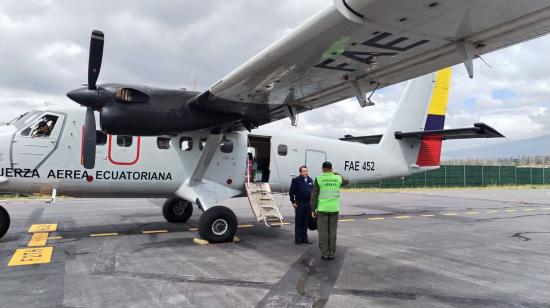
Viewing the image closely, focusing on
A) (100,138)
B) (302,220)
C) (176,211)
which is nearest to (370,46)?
(302,220)

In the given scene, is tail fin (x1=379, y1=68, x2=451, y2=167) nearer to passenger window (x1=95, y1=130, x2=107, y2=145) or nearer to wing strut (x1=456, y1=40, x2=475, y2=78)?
wing strut (x1=456, y1=40, x2=475, y2=78)

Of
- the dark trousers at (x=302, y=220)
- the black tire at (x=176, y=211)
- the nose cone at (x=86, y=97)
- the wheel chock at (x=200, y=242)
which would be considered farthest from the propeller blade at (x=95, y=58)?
the dark trousers at (x=302, y=220)

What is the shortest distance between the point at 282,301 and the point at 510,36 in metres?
4.28

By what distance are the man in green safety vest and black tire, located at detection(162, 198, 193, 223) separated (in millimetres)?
5375

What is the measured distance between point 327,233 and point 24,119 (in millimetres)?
7069

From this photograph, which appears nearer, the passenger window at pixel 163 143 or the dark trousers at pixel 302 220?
the dark trousers at pixel 302 220

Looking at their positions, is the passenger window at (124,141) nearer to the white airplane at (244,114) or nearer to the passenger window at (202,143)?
the white airplane at (244,114)

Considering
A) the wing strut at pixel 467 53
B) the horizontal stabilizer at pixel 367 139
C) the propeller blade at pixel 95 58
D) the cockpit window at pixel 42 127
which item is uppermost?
the propeller blade at pixel 95 58

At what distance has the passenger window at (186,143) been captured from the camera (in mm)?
9773

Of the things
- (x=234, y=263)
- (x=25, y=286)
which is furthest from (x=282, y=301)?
(x=25, y=286)

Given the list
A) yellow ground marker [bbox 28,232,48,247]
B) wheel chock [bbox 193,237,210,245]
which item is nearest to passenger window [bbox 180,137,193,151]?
wheel chock [bbox 193,237,210,245]

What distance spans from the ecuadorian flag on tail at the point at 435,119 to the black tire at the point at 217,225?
26.3ft

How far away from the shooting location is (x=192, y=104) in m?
8.22

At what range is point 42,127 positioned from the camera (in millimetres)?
8461
